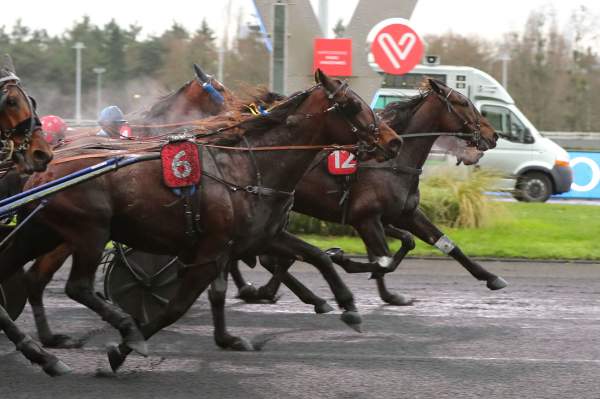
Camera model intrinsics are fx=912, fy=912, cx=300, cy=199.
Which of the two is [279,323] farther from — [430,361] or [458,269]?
[458,269]

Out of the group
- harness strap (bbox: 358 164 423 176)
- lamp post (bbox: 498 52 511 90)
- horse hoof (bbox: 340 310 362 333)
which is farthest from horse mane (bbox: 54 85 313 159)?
lamp post (bbox: 498 52 511 90)

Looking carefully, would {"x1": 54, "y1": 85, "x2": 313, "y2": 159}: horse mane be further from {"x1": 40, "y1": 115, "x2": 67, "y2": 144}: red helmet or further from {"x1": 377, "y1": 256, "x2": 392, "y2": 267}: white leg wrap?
{"x1": 40, "y1": 115, "x2": 67, "y2": 144}: red helmet

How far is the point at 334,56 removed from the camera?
484 inches

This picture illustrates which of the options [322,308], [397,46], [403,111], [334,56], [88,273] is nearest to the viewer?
[88,273]

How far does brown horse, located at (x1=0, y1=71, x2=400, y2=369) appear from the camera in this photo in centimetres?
589

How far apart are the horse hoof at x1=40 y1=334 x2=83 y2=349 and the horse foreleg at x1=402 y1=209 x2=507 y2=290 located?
3.52 m

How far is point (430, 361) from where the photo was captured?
6.29m

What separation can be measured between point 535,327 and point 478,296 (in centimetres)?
164

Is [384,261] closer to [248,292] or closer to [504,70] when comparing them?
[248,292]

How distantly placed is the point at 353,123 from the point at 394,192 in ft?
6.92

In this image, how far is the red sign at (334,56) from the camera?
1222 centimetres

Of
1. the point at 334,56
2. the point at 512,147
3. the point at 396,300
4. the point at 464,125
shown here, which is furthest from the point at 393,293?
the point at 512,147

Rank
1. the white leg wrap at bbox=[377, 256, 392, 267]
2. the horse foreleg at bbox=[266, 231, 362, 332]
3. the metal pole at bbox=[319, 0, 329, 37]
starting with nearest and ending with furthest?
1. the horse foreleg at bbox=[266, 231, 362, 332]
2. the white leg wrap at bbox=[377, 256, 392, 267]
3. the metal pole at bbox=[319, 0, 329, 37]

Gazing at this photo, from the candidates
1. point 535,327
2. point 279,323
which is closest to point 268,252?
point 279,323
